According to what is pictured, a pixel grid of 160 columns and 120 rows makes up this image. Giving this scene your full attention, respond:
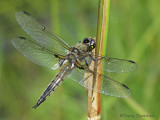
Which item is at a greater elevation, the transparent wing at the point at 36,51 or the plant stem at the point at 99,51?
the transparent wing at the point at 36,51

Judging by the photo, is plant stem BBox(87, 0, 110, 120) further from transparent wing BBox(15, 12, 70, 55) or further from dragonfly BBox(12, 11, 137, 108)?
transparent wing BBox(15, 12, 70, 55)

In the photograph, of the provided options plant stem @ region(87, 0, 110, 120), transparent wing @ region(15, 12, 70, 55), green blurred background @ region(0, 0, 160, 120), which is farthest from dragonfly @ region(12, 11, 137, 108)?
plant stem @ region(87, 0, 110, 120)

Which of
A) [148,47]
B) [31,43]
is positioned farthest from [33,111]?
[148,47]

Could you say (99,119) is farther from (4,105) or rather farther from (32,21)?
(4,105)

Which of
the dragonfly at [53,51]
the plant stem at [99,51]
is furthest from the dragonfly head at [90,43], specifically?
the plant stem at [99,51]

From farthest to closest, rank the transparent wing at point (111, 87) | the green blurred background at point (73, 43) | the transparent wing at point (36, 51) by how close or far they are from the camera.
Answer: the green blurred background at point (73, 43), the transparent wing at point (36, 51), the transparent wing at point (111, 87)

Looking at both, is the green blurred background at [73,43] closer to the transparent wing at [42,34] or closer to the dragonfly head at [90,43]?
the transparent wing at [42,34]
